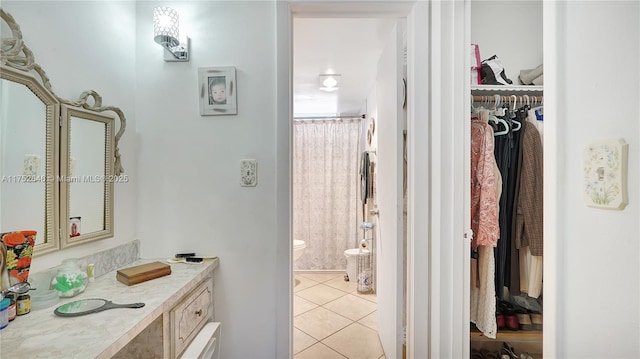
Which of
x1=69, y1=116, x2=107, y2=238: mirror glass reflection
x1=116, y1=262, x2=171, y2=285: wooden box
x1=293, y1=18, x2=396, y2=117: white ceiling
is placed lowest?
x1=116, y1=262, x2=171, y2=285: wooden box

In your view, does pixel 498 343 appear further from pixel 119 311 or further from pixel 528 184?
pixel 119 311

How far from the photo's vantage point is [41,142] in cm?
101

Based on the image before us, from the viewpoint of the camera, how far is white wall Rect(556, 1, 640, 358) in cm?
45

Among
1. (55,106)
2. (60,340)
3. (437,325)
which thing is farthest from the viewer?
(437,325)

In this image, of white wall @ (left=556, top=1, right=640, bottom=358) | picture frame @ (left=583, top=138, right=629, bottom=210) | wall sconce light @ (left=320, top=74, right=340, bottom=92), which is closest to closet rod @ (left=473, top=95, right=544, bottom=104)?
white wall @ (left=556, top=1, right=640, bottom=358)

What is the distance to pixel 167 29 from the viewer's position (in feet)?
4.46

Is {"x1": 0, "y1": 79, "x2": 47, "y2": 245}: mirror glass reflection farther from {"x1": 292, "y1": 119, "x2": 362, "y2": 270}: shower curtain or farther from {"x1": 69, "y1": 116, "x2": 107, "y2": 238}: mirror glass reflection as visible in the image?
{"x1": 292, "y1": 119, "x2": 362, "y2": 270}: shower curtain

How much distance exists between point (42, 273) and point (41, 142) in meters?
0.48

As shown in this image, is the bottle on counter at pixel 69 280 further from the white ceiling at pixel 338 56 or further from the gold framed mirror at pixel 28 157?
the white ceiling at pixel 338 56

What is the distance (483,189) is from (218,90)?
151 centimetres

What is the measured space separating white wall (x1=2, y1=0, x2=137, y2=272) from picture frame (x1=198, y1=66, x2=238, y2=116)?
37 cm

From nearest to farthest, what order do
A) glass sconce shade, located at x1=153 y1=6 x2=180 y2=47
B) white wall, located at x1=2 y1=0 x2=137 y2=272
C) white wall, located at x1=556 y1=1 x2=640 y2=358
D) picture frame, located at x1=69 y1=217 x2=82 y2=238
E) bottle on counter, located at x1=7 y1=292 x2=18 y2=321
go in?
white wall, located at x1=556 y1=1 x2=640 y2=358, bottle on counter, located at x1=7 y1=292 x2=18 y2=321, white wall, located at x1=2 y1=0 x2=137 y2=272, picture frame, located at x1=69 y1=217 x2=82 y2=238, glass sconce shade, located at x1=153 y1=6 x2=180 y2=47

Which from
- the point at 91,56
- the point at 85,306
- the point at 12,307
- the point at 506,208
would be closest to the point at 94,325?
the point at 85,306

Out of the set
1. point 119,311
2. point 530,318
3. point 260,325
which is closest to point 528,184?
point 530,318
